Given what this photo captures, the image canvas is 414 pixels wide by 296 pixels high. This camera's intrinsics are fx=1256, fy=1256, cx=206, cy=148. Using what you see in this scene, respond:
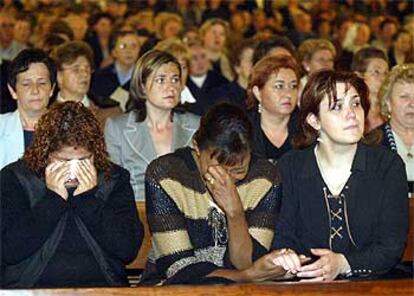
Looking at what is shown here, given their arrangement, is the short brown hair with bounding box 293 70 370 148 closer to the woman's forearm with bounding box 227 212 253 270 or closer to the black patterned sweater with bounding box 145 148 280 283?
the black patterned sweater with bounding box 145 148 280 283

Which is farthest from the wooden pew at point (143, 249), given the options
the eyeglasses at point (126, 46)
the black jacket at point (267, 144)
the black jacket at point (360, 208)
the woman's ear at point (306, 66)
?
the eyeglasses at point (126, 46)

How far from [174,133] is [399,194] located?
1.61 metres

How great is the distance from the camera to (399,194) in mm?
4414

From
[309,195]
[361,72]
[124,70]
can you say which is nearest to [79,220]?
[309,195]

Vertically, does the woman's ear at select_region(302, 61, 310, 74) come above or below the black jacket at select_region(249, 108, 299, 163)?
A: above

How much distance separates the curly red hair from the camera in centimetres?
433

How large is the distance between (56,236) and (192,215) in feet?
1.59

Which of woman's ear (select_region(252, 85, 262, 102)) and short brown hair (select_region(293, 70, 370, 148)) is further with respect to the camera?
woman's ear (select_region(252, 85, 262, 102))

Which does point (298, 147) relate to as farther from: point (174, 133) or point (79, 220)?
point (174, 133)

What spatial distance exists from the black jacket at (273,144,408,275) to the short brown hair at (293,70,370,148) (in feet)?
0.46

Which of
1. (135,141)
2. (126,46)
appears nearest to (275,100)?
(135,141)

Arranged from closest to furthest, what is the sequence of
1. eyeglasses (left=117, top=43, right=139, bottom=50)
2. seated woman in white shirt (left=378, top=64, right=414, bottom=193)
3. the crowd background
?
seated woman in white shirt (left=378, top=64, right=414, bottom=193)
eyeglasses (left=117, top=43, right=139, bottom=50)
the crowd background

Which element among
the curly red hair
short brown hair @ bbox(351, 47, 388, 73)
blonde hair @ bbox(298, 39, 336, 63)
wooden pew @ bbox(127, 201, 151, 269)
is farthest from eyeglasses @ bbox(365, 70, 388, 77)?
the curly red hair

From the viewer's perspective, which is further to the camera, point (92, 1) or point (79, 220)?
point (92, 1)
